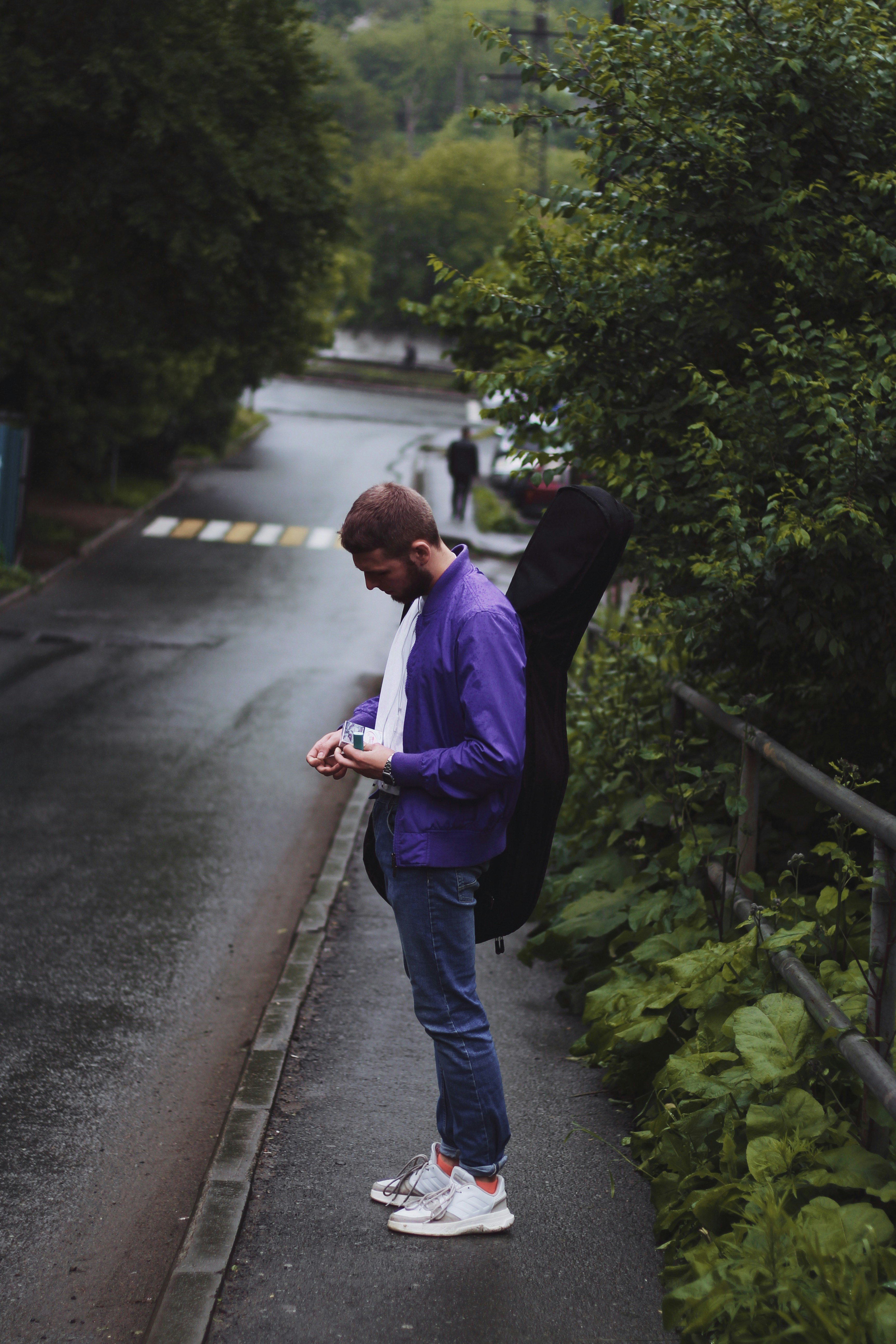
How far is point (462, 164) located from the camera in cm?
7612

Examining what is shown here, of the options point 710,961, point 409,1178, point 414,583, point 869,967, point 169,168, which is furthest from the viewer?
point 169,168

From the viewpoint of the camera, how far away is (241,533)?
90.5ft

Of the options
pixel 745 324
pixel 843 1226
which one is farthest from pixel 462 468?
pixel 843 1226

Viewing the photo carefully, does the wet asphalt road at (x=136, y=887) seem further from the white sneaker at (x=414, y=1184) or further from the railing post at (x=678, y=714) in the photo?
the railing post at (x=678, y=714)

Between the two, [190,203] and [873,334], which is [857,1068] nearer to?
[873,334]

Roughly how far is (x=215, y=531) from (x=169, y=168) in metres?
15.0

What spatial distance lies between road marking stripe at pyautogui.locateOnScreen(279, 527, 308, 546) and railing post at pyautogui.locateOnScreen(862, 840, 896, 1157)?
78.4ft

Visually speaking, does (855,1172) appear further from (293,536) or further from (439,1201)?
(293,536)

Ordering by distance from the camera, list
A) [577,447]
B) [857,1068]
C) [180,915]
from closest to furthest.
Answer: [857,1068] < [577,447] < [180,915]

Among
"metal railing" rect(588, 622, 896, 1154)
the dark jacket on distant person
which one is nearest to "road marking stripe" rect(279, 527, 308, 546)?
the dark jacket on distant person

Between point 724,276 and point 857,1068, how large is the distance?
10.1 feet

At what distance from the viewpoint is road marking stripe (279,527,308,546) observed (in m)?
26.7

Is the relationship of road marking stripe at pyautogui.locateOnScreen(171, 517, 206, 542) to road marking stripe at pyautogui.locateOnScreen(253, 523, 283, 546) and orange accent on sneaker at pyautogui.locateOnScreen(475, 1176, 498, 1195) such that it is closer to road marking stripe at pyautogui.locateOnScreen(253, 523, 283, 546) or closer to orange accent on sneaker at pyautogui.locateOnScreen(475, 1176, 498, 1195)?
road marking stripe at pyautogui.locateOnScreen(253, 523, 283, 546)

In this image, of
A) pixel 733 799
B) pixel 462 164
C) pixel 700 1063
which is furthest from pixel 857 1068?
pixel 462 164
